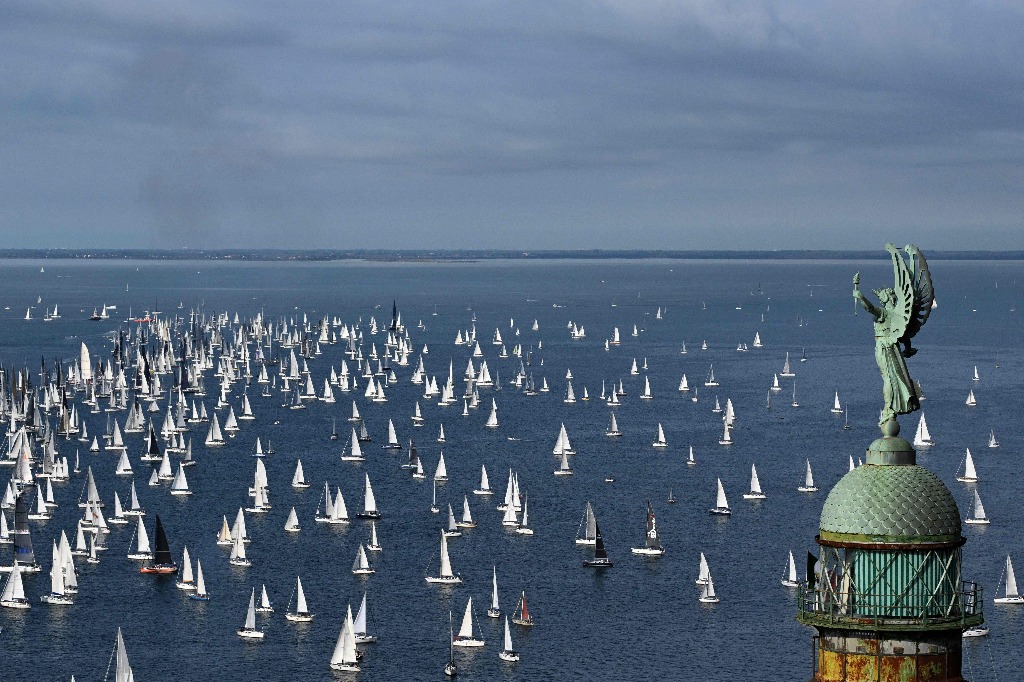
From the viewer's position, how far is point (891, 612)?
24.2m

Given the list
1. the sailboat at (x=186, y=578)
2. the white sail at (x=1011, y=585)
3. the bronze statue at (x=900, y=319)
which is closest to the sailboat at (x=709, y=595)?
the white sail at (x=1011, y=585)

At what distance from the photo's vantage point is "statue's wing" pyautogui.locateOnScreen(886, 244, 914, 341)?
26609 millimetres

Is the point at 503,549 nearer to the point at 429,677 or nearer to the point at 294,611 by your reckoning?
the point at 294,611

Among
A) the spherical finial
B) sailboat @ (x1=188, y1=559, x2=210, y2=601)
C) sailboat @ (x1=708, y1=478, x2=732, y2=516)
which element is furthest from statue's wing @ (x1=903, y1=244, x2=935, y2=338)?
sailboat @ (x1=708, y1=478, x2=732, y2=516)

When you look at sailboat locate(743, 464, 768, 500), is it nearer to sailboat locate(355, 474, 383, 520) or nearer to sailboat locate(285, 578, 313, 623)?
sailboat locate(355, 474, 383, 520)

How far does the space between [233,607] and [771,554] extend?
48.9 metres

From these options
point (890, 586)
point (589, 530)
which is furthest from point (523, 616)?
point (890, 586)

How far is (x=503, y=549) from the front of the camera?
166750 millimetres

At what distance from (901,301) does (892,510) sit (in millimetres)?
3847

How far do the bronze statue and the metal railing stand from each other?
2.98 meters

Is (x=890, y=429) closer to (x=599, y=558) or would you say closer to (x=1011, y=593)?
(x=1011, y=593)

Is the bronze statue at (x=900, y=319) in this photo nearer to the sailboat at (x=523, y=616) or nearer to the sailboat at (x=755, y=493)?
the sailboat at (x=523, y=616)

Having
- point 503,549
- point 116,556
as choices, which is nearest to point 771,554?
point 503,549

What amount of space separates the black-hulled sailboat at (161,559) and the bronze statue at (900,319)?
450 feet
